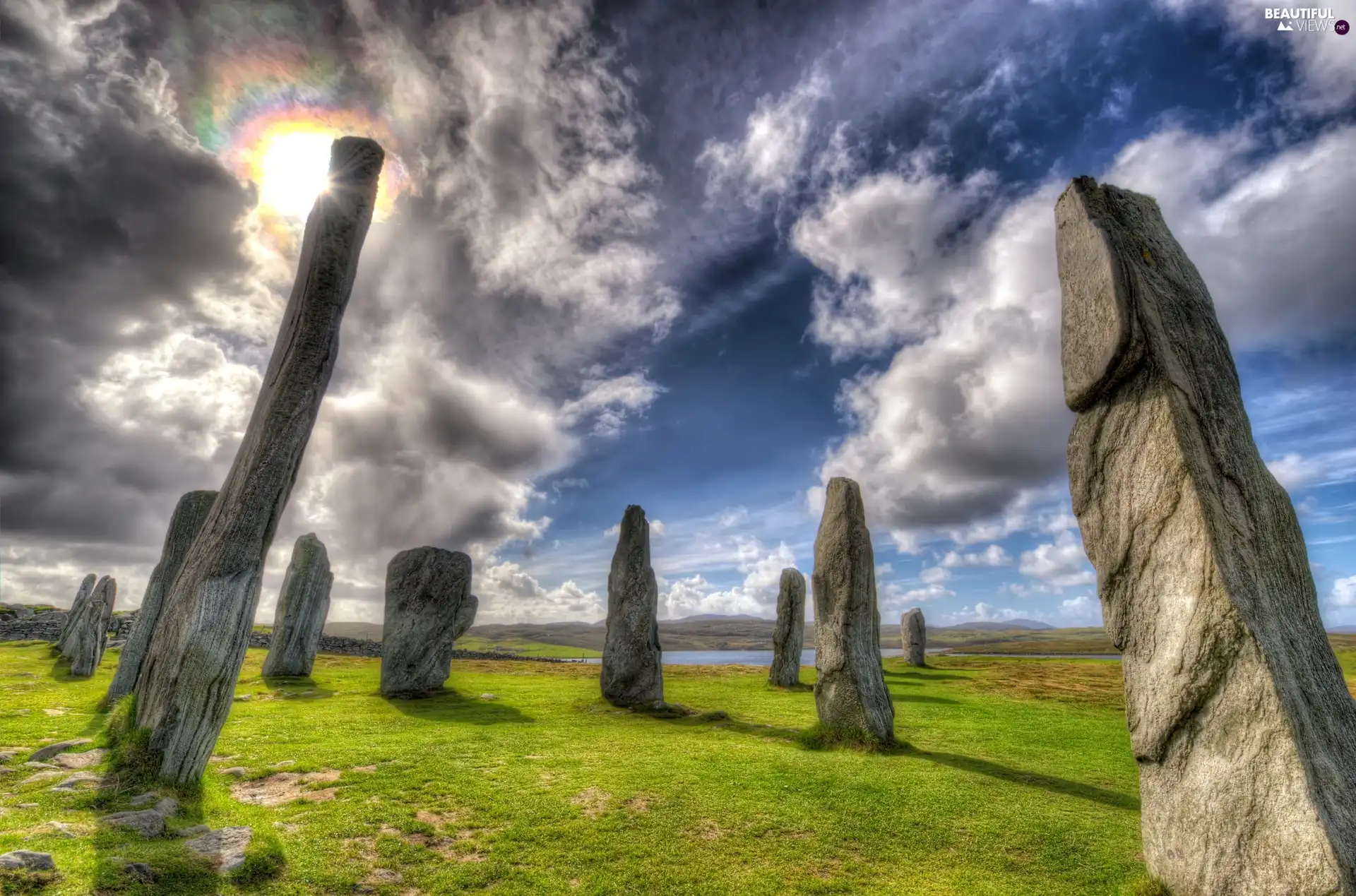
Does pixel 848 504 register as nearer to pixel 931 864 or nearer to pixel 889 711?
pixel 889 711

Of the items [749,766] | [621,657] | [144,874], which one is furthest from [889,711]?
[144,874]

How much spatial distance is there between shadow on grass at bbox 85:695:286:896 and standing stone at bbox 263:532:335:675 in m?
16.0

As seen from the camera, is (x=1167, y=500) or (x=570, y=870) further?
(x=570, y=870)

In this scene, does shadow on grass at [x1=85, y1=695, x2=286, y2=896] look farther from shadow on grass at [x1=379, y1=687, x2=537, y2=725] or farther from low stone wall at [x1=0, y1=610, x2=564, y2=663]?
low stone wall at [x1=0, y1=610, x2=564, y2=663]

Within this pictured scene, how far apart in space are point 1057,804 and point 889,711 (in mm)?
4025

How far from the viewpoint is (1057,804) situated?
8.77 m

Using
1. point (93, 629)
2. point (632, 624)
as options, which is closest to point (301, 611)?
point (93, 629)

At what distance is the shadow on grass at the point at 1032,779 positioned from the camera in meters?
9.20

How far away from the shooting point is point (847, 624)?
12836 mm

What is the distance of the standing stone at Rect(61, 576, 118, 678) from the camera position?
20250mm

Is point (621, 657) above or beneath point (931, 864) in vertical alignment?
above

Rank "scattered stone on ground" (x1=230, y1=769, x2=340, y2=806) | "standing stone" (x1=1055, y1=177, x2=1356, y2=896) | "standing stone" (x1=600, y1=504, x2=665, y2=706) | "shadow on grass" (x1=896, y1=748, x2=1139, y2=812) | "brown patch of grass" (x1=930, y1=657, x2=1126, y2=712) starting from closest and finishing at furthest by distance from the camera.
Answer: "standing stone" (x1=1055, y1=177, x2=1356, y2=896), "scattered stone on ground" (x1=230, y1=769, x2=340, y2=806), "shadow on grass" (x1=896, y1=748, x2=1139, y2=812), "standing stone" (x1=600, y1=504, x2=665, y2=706), "brown patch of grass" (x1=930, y1=657, x2=1126, y2=712)

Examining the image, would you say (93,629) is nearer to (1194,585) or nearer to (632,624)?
(632,624)

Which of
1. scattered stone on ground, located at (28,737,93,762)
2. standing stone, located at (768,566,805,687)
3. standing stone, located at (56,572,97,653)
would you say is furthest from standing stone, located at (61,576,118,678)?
standing stone, located at (768,566,805,687)
